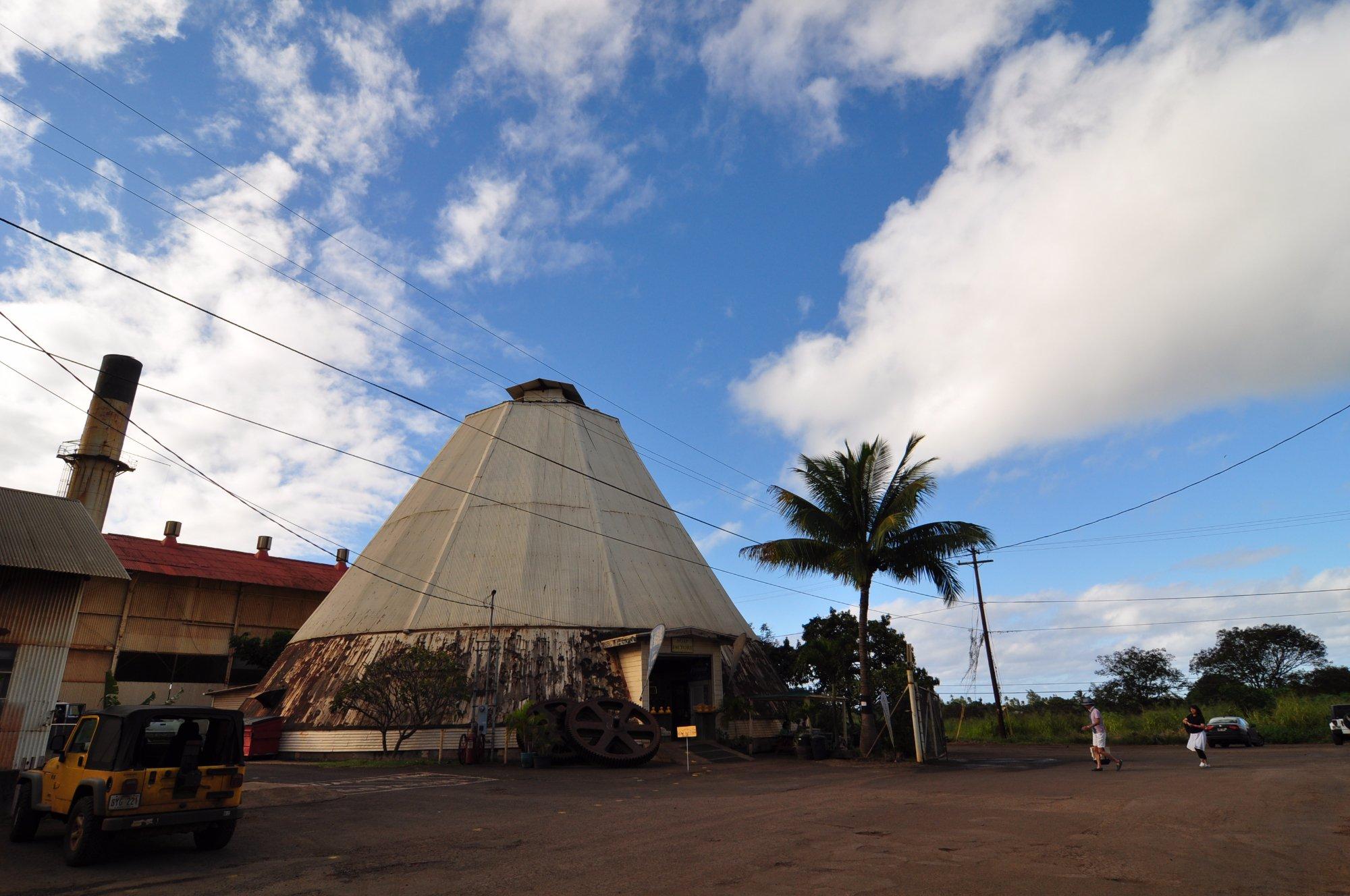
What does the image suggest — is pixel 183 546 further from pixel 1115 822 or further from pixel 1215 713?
pixel 1215 713

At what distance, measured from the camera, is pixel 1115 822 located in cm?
898

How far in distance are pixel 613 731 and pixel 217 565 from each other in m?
34.1

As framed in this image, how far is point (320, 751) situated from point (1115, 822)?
21.5 m

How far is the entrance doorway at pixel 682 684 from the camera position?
81.2 ft

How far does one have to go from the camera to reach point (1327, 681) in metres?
53.2

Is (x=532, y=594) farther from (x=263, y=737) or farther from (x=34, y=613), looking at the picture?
(x=34, y=613)

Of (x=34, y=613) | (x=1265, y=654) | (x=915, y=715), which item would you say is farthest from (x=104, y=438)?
(x=1265, y=654)

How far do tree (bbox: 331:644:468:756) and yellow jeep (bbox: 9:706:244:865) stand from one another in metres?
11.8

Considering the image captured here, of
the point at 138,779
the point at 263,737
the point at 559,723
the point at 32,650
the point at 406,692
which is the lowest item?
the point at 138,779

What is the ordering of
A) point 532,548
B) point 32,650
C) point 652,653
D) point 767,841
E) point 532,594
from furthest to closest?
point 532,548
point 532,594
point 652,653
point 32,650
point 767,841

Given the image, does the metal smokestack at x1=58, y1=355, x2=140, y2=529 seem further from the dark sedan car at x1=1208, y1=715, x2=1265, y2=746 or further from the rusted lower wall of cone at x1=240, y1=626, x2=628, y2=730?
the dark sedan car at x1=1208, y1=715, x2=1265, y2=746

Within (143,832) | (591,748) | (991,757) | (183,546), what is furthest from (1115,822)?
(183,546)

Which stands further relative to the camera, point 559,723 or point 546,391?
point 546,391

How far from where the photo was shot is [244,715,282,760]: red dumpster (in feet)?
74.5
